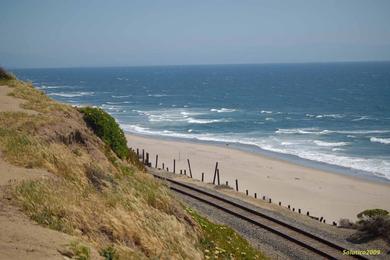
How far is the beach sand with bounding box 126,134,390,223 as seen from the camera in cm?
3647

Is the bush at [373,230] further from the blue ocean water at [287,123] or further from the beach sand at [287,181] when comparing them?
the blue ocean water at [287,123]

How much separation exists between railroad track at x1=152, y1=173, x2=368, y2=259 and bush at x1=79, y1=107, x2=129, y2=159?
590cm

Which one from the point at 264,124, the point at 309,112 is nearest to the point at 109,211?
the point at 264,124

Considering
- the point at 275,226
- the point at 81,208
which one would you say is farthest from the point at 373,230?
the point at 81,208

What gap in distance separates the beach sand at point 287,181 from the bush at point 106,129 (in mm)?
17291

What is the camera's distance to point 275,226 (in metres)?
21.4

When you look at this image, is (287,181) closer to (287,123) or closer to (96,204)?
(96,204)

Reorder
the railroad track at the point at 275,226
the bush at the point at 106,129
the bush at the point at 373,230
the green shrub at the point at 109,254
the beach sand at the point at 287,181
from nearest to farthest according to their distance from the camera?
1. the green shrub at the point at 109,254
2. the railroad track at the point at 275,226
3. the bush at the point at 373,230
4. the bush at the point at 106,129
5. the beach sand at the point at 287,181

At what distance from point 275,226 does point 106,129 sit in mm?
10342

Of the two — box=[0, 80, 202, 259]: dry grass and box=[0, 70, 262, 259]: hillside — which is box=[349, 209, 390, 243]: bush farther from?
box=[0, 80, 202, 259]: dry grass

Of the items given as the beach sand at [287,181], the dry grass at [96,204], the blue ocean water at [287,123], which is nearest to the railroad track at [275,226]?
the dry grass at [96,204]

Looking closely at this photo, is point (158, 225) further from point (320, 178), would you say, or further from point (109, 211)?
point (320, 178)

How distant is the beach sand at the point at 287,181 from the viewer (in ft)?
120

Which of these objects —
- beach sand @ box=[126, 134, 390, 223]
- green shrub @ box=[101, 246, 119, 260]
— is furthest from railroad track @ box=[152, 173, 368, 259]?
green shrub @ box=[101, 246, 119, 260]
